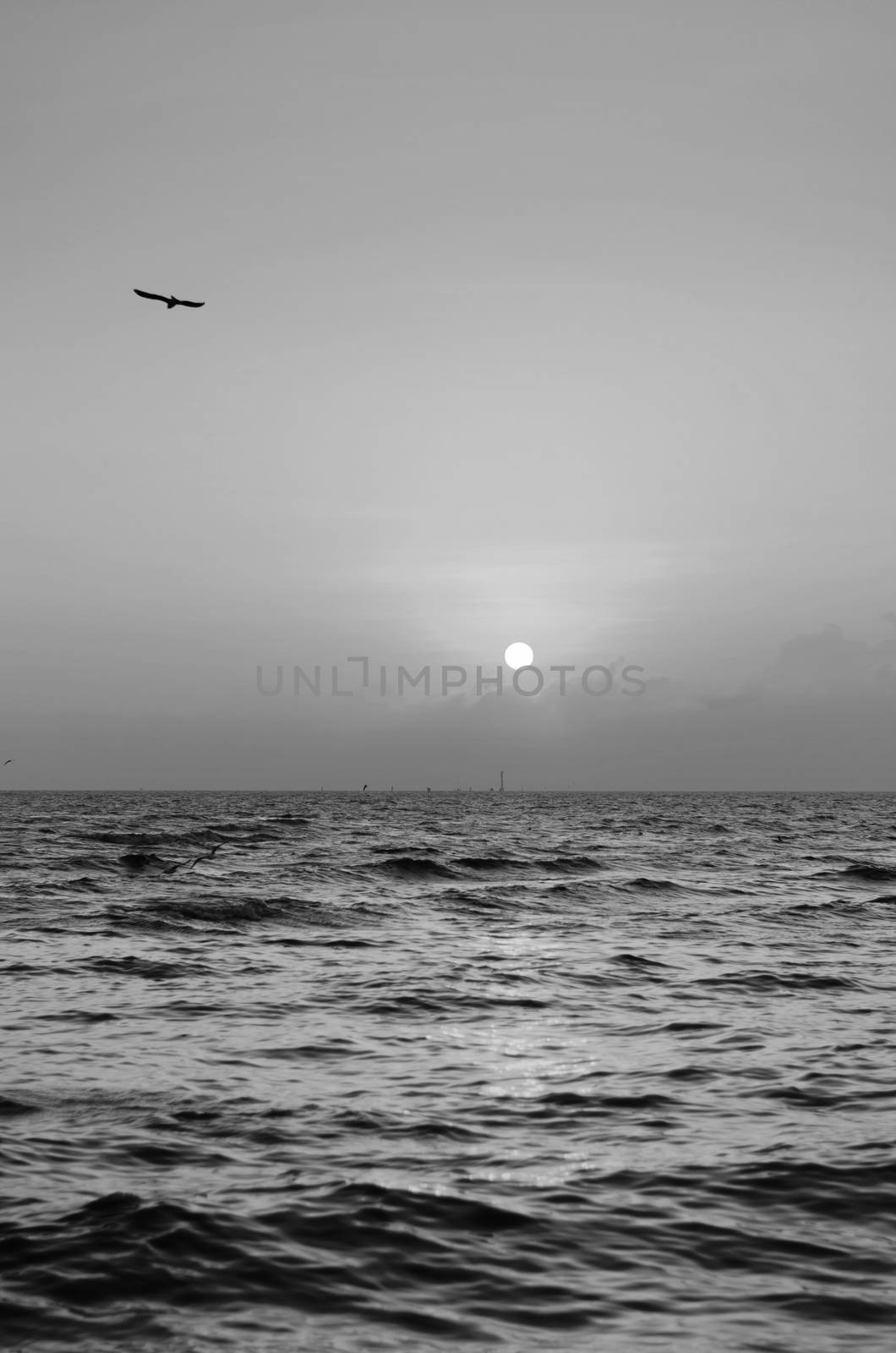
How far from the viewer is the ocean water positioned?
826 centimetres

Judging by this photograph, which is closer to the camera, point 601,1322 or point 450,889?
point 601,1322

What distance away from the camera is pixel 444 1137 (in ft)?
39.4

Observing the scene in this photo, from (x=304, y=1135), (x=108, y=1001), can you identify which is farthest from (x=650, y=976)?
(x=304, y=1135)

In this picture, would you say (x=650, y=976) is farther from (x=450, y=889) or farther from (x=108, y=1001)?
(x=450, y=889)

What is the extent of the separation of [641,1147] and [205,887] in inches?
1088

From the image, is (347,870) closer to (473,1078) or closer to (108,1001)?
(108,1001)

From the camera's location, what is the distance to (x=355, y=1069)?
14.9 metres

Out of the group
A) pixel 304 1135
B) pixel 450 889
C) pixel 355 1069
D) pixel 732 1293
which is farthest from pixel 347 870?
pixel 732 1293

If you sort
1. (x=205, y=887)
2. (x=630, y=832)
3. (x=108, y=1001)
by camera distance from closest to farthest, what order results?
(x=108, y=1001) < (x=205, y=887) < (x=630, y=832)

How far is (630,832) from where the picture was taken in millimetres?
82438

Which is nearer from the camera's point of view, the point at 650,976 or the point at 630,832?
the point at 650,976

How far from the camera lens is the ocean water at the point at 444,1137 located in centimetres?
826

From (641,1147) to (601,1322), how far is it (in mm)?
3972

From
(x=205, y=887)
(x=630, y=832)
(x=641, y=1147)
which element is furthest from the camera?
(x=630, y=832)
